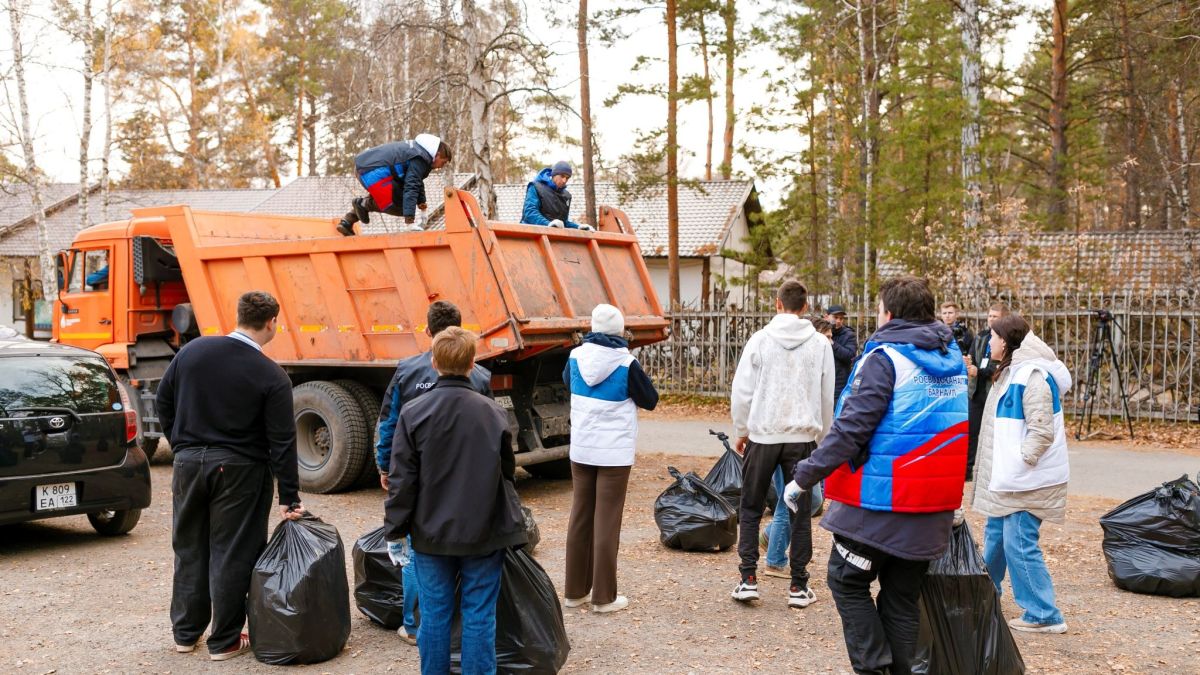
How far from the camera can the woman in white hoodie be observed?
16.1ft

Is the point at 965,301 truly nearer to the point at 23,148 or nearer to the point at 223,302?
the point at 223,302

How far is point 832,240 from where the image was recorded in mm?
19062

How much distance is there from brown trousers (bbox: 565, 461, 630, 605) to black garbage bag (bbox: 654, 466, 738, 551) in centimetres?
132

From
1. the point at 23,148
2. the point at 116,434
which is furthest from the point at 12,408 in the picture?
the point at 23,148

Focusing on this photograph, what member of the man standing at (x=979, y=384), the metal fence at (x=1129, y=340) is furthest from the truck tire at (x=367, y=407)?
the metal fence at (x=1129, y=340)

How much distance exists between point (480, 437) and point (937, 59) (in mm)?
16425

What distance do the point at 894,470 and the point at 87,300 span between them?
9.40 m

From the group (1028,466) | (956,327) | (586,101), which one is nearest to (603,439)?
(1028,466)

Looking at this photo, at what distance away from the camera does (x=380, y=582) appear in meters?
5.01

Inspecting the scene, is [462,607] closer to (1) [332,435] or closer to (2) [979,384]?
(1) [332,435]

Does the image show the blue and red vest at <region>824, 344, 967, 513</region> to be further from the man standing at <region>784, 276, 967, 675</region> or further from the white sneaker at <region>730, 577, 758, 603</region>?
the white sneaker at <region>730, 577, 758, 603</region>

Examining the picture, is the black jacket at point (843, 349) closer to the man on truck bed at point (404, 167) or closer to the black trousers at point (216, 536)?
the man on truck bed at point (404, 167)

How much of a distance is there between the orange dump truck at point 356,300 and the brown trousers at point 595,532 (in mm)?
2293

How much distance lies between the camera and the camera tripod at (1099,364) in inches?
495
